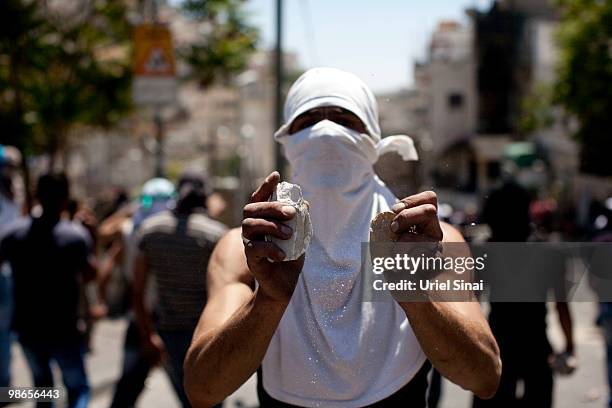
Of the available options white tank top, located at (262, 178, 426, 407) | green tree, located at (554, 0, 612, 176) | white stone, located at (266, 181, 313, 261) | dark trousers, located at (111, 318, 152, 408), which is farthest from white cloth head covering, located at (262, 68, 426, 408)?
green tree, located at (554, 0, 612, 176)

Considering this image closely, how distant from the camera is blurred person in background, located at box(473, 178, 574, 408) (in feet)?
13.9

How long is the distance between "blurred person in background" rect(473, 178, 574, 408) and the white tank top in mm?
2121

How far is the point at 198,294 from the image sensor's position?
397 centimetres

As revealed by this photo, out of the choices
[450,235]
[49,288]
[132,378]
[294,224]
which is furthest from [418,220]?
[49,288]

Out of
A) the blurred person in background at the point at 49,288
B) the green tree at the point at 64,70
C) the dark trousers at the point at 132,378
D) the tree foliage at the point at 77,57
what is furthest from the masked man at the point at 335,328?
the green tree at the point at 64,70

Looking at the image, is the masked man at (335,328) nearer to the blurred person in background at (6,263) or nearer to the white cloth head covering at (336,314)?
the white cloth head covering at (336,314)

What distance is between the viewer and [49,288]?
5078mm

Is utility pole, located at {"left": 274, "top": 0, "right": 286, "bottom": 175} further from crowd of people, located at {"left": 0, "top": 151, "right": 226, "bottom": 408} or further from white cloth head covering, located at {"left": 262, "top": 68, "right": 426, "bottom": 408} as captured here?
white cloth head covering, located at {"left": 262, "top": 68, "right": 426, "bottom": 408}

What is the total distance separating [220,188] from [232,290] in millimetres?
10894

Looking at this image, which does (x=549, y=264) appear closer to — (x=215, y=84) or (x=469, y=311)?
(x=469, y=311)

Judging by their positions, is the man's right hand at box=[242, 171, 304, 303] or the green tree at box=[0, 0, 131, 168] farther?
the green tree at box=[0, 0, 131, 168]

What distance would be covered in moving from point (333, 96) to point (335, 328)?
561 mm

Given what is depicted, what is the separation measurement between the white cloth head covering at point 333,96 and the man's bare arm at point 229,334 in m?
0.38

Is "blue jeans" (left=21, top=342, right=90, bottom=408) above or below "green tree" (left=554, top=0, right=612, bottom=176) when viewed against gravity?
above
